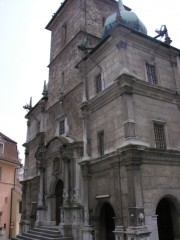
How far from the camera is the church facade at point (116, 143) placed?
1227cm

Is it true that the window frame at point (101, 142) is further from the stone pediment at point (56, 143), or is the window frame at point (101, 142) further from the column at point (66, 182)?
the column at point (66, 182)

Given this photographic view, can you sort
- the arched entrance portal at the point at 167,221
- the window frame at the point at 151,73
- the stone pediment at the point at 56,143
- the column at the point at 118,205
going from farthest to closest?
1. the stone pediment at the point at 56,143
2. the window frame at the point at 151,73
3. the arched entrance portal at the point at 167,221
4. the column at the point at 118,205

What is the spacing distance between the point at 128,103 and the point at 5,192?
21.9 metres

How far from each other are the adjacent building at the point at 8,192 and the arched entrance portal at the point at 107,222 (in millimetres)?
17054

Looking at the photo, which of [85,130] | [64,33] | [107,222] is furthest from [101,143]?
[64,33]

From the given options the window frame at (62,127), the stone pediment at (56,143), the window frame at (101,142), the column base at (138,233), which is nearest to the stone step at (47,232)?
the stone pediment at (56,143)

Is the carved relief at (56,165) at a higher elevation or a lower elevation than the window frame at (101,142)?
lower

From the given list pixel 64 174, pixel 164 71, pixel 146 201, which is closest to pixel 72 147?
pixel 64 174

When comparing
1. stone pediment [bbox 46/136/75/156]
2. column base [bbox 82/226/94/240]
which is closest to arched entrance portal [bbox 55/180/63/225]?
stone pediment [bbox 46/136/75/156]

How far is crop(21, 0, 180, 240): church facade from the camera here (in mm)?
12273

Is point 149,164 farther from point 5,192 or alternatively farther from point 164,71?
point 5,192

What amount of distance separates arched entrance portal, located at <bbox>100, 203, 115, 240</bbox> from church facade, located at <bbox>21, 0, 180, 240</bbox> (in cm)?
5

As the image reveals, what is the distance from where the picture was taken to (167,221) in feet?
45.1

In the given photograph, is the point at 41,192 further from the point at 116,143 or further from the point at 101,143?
the point at 116,143
